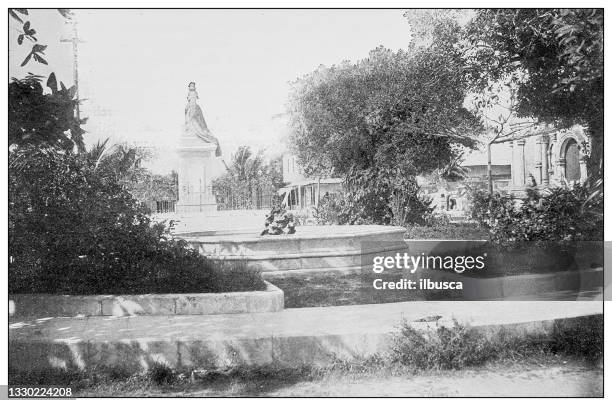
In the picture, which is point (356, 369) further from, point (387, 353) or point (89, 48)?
point (89, 48)

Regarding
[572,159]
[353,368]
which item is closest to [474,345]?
[353,368]

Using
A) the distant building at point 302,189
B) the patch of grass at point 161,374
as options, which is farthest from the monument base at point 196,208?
the patch of grass at point 161,374

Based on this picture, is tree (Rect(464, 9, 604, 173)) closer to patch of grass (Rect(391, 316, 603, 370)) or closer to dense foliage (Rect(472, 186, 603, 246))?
dense foliage (Rect(472, 186, 603, 246))

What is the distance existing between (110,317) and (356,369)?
2.12 metres

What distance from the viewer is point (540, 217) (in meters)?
5.25

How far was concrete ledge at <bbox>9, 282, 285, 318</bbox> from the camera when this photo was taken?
4891 millimetres

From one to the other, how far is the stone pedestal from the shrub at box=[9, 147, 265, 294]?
35 centimetres

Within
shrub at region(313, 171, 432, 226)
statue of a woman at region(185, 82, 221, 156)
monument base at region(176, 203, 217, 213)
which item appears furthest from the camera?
shrub at region(313, 171, 432, 226)

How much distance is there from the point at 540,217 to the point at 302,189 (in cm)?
217

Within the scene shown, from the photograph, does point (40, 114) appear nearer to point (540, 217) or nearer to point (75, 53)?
point (75, 53)

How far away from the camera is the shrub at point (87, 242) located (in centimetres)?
497

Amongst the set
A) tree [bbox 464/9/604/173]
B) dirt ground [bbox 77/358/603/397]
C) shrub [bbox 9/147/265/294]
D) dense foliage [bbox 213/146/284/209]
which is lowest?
dirt ground [bbox 77/358/603/397]

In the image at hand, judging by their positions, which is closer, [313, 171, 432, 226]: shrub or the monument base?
the monument base

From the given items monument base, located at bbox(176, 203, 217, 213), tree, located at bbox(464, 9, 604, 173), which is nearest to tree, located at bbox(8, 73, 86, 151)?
monument base, located at bbox(176, 203, 217, 213)
